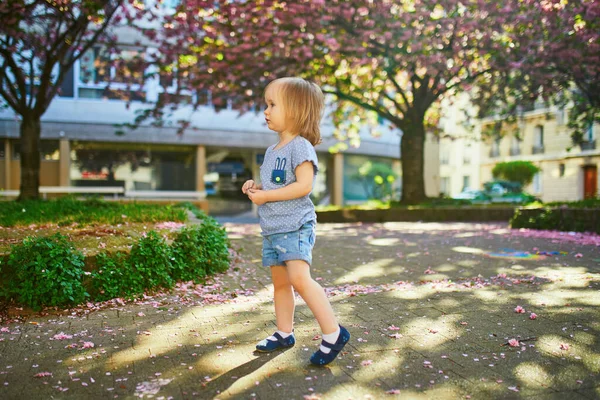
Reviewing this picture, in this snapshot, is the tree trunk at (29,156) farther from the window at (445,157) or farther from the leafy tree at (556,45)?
the window at (445,157)

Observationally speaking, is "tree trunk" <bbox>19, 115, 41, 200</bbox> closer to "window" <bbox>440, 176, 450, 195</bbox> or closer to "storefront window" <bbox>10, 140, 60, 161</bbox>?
"storefront window" <bbox>10, 140, 60, 161</bbox>

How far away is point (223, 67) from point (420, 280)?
384 inches

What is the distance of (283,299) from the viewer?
3.39m

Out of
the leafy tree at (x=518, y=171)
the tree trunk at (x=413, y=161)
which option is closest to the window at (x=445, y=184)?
the leafy tree at (x=518, y=171)

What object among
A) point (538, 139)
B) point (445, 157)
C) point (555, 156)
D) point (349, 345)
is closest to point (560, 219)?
point (349, 345)

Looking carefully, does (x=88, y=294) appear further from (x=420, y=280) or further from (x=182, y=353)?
(x=420, y=280)

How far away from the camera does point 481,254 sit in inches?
301

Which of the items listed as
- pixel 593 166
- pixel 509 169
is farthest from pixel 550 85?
pixel 593 166

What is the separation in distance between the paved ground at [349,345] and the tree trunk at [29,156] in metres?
8.20

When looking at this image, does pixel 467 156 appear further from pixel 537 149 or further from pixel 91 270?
pixel 91 270

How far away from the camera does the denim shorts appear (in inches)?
122

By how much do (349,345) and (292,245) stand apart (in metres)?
0.73

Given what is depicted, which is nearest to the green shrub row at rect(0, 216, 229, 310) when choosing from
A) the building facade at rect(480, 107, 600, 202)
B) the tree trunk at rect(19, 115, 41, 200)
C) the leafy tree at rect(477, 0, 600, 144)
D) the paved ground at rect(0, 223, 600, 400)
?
the paved ground at rect(0, 223, 600, 400)

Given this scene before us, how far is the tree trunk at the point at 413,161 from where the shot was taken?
16.4m
